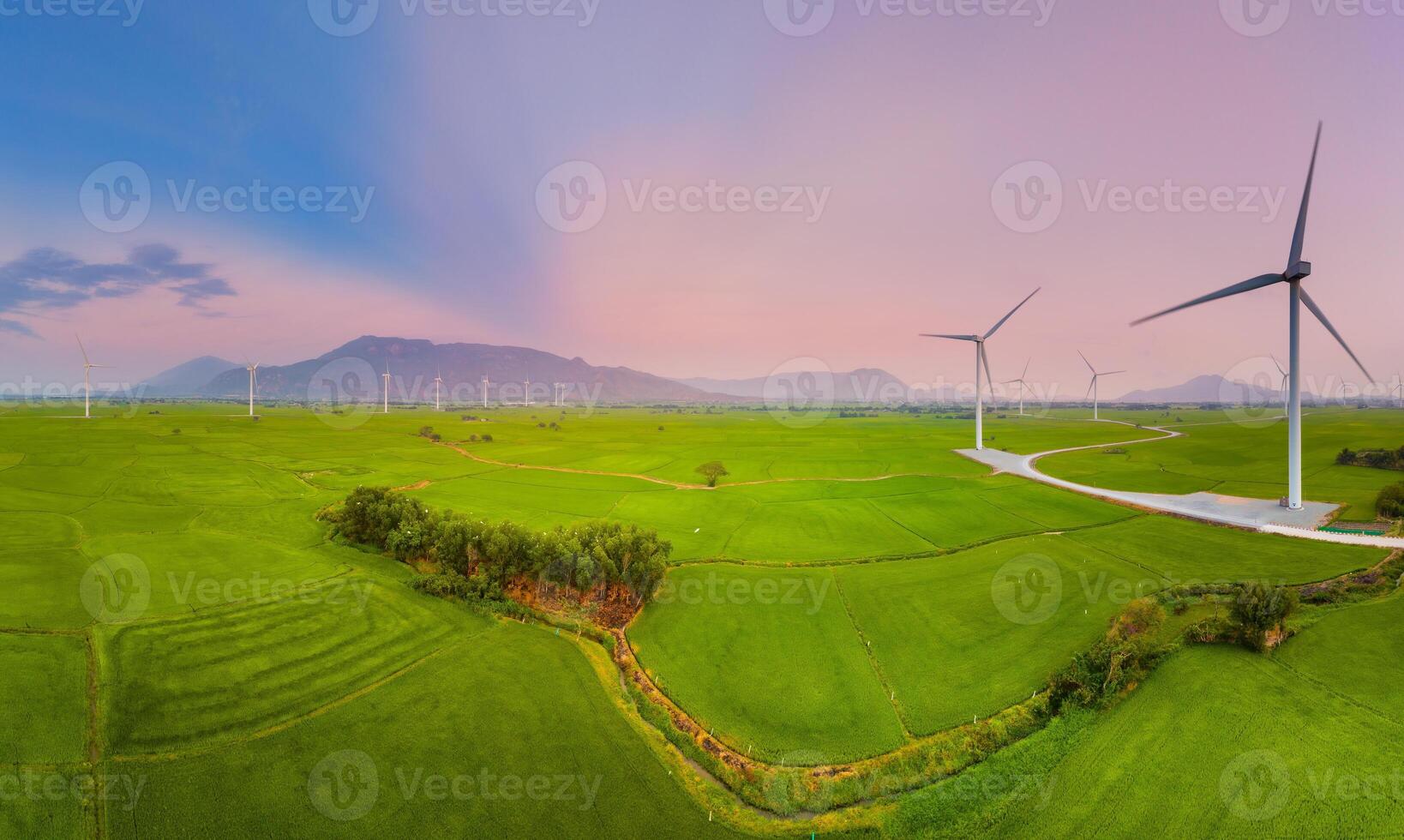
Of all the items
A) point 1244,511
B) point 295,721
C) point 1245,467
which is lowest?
point 295,721

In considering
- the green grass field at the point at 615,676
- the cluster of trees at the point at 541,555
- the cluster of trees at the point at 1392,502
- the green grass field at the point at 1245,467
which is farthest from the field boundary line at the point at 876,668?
the cluster of trees at the point at 1392,502

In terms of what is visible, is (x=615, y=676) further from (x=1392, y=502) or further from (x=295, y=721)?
(x=1392, y=502)

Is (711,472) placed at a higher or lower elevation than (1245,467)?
lower

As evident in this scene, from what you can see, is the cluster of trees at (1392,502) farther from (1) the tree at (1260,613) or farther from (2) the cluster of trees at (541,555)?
(2) the cluster of trees at (541,555)

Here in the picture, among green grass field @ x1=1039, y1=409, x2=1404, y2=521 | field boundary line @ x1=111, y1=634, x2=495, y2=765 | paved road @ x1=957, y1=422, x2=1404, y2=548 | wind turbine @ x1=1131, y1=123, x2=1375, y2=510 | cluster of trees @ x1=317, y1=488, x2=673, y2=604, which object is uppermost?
wind turbine @ x1=1131, y1=123, x2=1375, y2=510

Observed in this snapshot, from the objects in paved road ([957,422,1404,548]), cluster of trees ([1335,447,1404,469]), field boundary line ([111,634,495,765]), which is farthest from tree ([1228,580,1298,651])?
cluster of trees ([1335,447,1404,469])

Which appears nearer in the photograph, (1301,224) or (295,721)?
(295,721)

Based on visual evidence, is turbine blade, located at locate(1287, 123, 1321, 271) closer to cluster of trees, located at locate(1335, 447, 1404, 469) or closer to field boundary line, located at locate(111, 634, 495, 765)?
cluster of trees, located at locate(1335, 447, 1404, 469)

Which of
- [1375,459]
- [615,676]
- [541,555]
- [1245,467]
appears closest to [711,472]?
[541,555]
